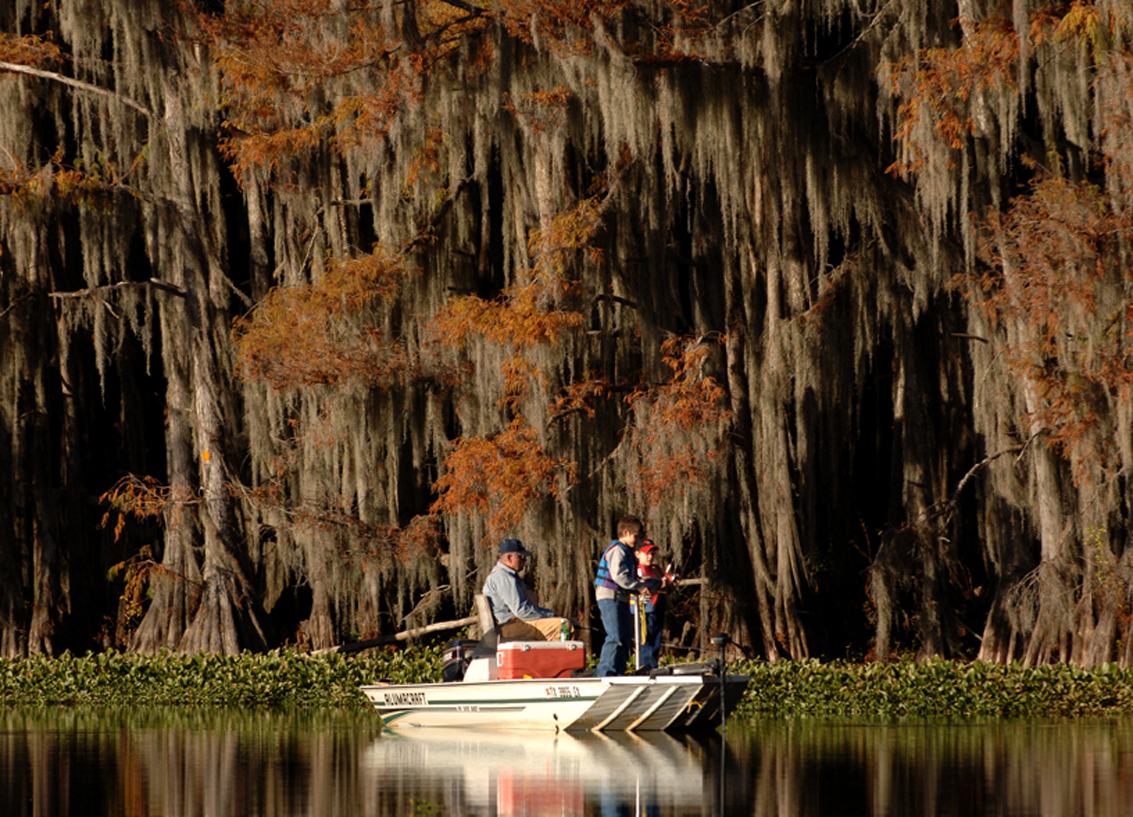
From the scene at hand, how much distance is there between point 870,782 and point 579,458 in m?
8.69

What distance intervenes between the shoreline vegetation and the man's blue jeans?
2396mm

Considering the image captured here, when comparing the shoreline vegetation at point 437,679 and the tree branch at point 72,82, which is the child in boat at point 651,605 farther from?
the tree branch at point 72,82

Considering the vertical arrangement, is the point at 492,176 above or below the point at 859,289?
above

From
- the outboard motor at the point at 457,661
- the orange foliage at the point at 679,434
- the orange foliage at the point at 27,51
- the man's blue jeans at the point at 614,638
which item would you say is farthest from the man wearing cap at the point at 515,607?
the orange foliage at the point at 27,51

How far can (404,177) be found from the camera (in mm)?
19594

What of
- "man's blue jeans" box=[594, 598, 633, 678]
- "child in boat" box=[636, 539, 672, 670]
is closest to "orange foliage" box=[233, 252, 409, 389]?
"child in boat" box=[636, 539, 672, 670]

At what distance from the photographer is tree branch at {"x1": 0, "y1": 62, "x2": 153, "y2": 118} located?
69.8ft

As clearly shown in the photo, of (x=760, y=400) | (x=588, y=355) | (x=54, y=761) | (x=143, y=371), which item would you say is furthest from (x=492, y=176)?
(x=54, y=761)

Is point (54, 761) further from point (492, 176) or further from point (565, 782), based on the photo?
point (492, 176)

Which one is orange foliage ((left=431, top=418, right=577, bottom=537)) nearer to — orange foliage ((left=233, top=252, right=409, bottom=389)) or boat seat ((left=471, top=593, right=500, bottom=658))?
orange foliage ((left=233, top=252, right=409, bottom=389))

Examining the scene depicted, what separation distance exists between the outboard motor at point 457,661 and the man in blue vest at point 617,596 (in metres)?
1.26

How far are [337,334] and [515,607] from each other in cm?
614

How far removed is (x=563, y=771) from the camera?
35.9 ft

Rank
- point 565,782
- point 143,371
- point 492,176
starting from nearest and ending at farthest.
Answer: point 565,782
point 492,176
point 143,371
